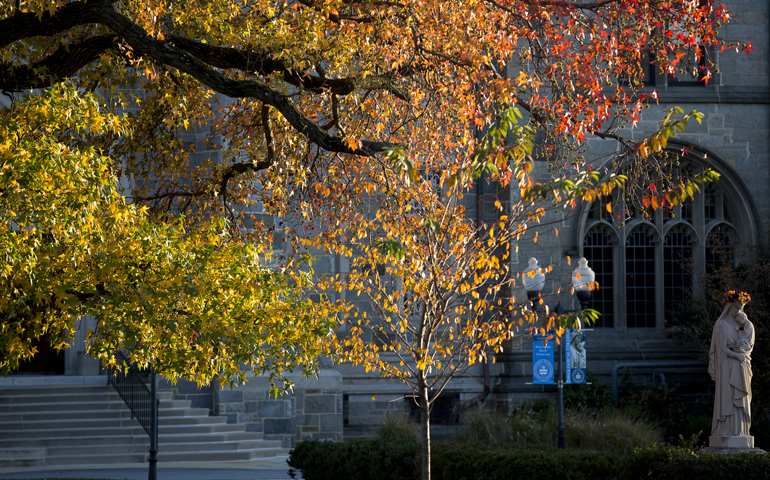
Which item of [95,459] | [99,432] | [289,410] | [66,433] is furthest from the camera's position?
[289,410]

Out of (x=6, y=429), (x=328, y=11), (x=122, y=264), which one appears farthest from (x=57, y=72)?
(x=6, y=429)

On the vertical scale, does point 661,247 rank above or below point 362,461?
above

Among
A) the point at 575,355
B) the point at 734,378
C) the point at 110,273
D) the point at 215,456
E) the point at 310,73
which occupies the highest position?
the point at 310,73

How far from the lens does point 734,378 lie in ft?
38.4

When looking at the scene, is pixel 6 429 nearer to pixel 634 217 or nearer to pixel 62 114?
pixel 62 114

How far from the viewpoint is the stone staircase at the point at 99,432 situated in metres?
14.9

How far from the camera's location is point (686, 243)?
19.6m

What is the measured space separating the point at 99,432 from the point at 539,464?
944cm

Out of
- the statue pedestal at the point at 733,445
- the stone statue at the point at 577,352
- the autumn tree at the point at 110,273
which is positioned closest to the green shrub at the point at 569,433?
the statue pedestal at the point at 733,445

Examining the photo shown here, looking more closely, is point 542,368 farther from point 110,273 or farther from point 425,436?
point 110,273

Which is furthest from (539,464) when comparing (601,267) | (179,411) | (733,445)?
(601,267)

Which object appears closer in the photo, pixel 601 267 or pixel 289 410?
pixel 289 410

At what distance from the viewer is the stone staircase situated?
14859 mm

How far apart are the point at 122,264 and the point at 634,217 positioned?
1580 cm
